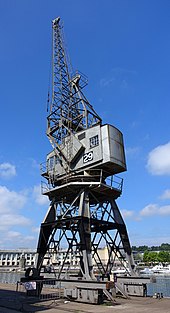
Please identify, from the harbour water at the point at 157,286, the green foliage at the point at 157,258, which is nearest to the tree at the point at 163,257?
the green foliage at the point at 157,258

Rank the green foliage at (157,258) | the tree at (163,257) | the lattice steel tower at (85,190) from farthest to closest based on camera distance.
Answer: the green foliage at (157,258) < the tree at (163,257) < the lattice steel tower at (85,190)

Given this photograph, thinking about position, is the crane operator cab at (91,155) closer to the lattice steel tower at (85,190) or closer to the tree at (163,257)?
the lattice steel tower at (85,190)

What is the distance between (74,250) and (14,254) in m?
132

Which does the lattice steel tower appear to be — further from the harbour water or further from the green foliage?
the green foliage

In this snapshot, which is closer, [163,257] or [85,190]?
[85,190]

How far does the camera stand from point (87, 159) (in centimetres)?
2159

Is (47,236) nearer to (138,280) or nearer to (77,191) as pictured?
(77,191)

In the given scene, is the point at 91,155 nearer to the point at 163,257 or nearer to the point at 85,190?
the point at 85,190

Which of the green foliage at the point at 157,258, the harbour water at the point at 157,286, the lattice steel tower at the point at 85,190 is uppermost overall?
the lattice steel tower at the point at 85,190

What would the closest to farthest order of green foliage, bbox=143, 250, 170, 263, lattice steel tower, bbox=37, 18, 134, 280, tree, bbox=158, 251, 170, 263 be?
lattice steel tower, bbox=37, 18, 134, 280, tree, bbox=158, 251, 170, 263, green foliage, bbox=143, 250, 170, 263

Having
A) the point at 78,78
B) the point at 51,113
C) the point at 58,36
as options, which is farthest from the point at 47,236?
the point at 58,36

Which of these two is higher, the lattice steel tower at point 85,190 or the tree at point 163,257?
the lattice steel tower at point 85,190

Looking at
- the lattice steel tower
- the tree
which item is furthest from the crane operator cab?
the tree

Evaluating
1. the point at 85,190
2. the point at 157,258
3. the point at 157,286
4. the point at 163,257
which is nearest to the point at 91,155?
the point at 85,190
